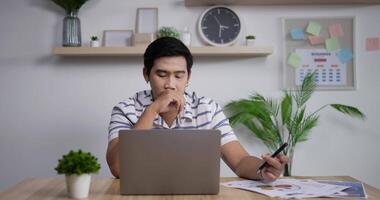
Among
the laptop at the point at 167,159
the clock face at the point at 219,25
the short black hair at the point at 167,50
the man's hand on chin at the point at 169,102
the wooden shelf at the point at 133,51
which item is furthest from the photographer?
the clock face at the point at 219,25

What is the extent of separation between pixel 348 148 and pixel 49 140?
6.32 feet

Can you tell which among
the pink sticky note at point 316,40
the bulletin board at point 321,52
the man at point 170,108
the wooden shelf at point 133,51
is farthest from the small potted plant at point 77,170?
the pink sticky note at point 316,40

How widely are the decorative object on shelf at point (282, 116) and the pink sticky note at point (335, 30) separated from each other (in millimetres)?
288

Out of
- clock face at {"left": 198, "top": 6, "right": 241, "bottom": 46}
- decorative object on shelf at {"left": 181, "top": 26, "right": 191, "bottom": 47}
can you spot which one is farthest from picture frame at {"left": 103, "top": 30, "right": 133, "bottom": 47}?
clock face at {"left": 198, "top": 6, "right": 241, "bottom": 46}

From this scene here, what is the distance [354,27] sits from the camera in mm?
2740

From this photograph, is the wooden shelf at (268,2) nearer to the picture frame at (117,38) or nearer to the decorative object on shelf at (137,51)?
the decorative object on shelf at (137,51)

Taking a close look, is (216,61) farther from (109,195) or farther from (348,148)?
(109,195)

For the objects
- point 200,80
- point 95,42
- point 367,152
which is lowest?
point 367,152

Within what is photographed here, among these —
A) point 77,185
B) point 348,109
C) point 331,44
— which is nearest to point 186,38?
point 331,44

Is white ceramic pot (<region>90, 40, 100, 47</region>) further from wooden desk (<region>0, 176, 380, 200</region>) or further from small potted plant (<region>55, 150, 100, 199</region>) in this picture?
small potted plant (<region>55, 150, 100, 199</region>)

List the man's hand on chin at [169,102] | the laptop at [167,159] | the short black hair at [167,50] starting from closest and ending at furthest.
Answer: the laptop at [167,159] → the man's hand on chin at [169,102] → the short black hair at [167,50]

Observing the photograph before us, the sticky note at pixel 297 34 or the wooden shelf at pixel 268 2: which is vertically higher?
the wooden shelf at pixel 268 2

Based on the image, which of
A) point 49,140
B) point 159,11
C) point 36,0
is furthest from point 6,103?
point 159,11

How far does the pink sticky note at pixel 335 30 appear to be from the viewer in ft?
8.96
